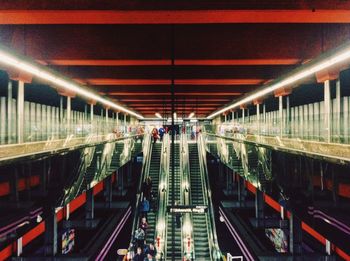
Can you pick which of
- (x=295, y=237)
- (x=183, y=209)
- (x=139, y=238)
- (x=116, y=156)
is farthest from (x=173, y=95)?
(x=116, y=156)

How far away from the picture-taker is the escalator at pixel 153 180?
16.6m

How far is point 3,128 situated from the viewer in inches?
602

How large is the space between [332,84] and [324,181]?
7.83m

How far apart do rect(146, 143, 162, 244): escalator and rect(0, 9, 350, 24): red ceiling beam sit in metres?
12.3

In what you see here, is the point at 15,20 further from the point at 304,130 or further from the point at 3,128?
the point at 304,130

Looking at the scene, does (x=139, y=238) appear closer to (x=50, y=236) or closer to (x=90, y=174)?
(x=50, y=236)

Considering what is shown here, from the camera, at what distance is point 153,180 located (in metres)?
21.3

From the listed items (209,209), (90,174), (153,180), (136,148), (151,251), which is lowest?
(151,251)

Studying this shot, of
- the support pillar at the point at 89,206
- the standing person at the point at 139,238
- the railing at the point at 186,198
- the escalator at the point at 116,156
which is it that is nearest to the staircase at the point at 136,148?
the railing at the point at 186,198

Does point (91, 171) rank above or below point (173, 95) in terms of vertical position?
below

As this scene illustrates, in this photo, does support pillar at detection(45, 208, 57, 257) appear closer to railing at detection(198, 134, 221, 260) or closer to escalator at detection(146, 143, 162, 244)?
escalator at detection(146, 143, 162, 244)

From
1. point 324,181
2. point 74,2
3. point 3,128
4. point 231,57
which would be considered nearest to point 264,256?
point 324,181

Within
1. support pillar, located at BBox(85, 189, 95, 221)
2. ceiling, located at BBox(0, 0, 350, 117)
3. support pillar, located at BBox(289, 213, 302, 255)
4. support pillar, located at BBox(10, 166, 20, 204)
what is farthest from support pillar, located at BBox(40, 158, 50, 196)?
support pillar, located at BBox(85, 189, 95, 221)

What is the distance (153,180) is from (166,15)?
16.5 metres
